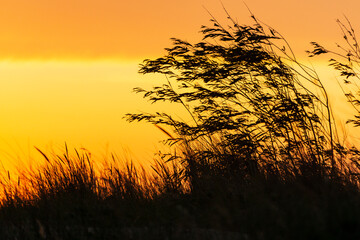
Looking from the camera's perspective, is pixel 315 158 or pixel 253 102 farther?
pixel 253 102

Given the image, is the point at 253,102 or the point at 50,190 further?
the point at 253,102

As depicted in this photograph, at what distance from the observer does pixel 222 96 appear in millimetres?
11891

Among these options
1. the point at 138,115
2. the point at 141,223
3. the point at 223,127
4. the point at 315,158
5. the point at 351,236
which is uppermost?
the point at 138,115

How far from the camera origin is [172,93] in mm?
12203

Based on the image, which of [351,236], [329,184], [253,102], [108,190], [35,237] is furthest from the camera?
[253,102]

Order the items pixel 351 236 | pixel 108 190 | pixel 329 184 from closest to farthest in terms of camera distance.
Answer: pixel 351 236
pixel 329 184
pixel 108 190

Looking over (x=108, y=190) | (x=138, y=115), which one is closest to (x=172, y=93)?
(x=138, y=115)

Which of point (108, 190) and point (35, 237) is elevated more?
point (108, 190)

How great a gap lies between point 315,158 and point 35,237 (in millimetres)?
5225

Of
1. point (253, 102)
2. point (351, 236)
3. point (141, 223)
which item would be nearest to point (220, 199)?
point (141, 223)

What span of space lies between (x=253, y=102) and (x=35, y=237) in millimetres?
5465

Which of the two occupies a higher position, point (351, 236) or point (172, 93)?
point (172, 93)

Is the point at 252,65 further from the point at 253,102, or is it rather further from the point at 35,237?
the point at 35,237

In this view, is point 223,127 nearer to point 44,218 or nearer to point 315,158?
point 315,158
